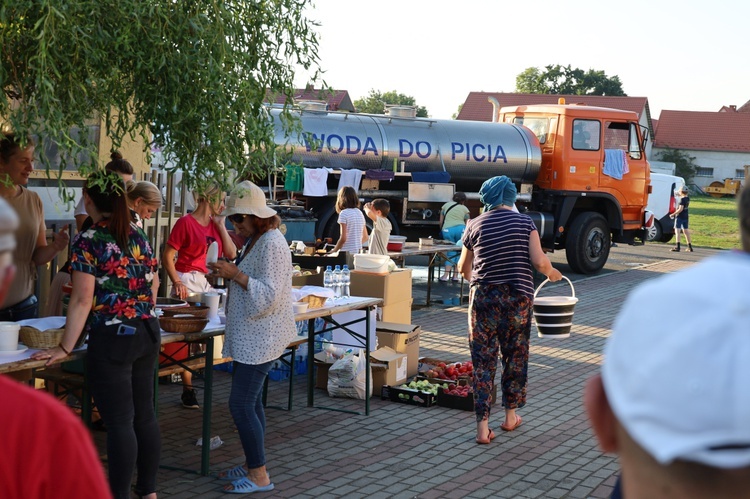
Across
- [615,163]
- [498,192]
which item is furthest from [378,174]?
[498,192]

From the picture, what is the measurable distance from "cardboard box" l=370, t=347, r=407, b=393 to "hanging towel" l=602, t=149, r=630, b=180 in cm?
1175

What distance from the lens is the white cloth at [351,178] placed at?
55.8ft

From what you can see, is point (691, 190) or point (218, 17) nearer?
point (218, 17)

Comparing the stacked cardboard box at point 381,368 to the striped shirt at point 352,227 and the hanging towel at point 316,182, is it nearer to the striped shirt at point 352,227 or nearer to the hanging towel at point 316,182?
the striped shirt at point 352,227

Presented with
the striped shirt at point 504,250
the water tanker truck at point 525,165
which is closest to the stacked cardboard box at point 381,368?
the striped shirt at point 504,250

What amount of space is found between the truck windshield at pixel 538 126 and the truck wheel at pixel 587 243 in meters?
1.77

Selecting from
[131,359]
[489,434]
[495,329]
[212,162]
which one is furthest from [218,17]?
[489,434]

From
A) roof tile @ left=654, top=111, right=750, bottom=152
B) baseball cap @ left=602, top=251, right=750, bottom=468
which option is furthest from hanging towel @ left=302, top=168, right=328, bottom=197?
roof tile @ left=654, top=111, right=750, bottom=152

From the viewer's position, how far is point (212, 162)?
204 inches

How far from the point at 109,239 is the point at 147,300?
38cm

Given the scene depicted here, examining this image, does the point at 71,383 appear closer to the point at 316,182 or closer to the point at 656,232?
the point at 316,182

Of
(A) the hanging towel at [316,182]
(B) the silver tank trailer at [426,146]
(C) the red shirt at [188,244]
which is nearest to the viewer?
(C) the red shirt at [188,244]

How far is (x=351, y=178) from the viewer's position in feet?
56.0

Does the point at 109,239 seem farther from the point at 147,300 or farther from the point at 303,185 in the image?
the point at 303,185
